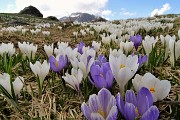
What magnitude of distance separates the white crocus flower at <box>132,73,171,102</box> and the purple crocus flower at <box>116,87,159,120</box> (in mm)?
142

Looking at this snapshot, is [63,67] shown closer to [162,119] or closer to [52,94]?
A: [52,94]

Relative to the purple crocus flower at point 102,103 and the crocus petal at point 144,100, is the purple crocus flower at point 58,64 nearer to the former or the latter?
the purple crocus flower at point 102,103

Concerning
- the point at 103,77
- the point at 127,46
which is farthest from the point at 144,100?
the point at 127,46

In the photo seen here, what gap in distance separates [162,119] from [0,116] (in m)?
1.05

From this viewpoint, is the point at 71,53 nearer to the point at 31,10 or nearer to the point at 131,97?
the point at 131,97

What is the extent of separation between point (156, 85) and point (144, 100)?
207mm

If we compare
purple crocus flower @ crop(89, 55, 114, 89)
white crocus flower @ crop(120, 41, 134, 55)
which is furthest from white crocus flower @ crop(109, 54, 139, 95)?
white crocus flower @ crop(120, 41, 134, 55)

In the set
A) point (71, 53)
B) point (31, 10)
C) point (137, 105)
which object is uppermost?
point (31, 10)

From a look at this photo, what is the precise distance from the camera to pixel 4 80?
1.87m

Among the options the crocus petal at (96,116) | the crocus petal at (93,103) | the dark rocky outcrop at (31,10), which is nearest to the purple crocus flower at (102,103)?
the crocus petal at (93,103)

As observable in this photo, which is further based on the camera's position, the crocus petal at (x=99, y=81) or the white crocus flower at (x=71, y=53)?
the white crocus flower at (x=71, y=53)

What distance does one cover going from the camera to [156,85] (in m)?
1.51

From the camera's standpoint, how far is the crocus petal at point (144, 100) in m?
1.32

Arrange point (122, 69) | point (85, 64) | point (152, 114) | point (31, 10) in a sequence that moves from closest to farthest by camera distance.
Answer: point (152, 114), point (122, 69), point (85, 64), point (31, 10)
